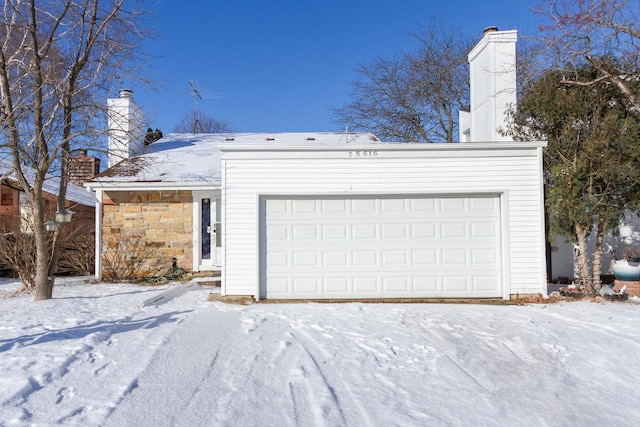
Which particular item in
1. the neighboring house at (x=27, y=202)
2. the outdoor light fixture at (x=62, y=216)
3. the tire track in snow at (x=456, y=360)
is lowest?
the tire track in snow at (x=456, y=360)

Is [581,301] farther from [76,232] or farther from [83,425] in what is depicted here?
[76,232]

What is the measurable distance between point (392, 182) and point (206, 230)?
17.5ft

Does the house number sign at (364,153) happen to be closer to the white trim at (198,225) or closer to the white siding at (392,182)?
the white siding at (392,182)

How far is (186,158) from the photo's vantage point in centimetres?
1302

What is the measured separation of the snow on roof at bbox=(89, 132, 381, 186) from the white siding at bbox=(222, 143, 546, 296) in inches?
45.3

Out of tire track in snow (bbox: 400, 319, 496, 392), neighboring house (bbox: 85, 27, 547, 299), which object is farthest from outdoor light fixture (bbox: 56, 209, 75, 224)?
tire track in snow (bbox: 400, 319, 496, 392)

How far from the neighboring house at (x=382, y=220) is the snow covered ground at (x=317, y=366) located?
1.03 m

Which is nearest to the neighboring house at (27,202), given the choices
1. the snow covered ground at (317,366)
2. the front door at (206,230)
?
the front door at (206,230)

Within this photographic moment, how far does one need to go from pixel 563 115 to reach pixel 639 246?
12.4 feet

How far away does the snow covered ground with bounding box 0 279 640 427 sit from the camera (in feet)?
11.9

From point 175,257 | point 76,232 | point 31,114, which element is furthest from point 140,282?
point 31,114

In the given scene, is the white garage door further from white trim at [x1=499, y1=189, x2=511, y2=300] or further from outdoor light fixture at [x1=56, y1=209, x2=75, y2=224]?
outdoor light fixture at [x1=56, y1=209, x2=75, y2=224]

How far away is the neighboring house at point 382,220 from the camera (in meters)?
8.31

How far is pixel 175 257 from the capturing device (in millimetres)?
11500
